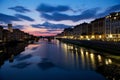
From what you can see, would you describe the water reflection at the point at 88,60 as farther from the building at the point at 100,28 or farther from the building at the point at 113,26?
the building at the point at 100,28

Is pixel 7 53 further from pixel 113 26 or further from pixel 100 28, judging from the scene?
pixel 100 28

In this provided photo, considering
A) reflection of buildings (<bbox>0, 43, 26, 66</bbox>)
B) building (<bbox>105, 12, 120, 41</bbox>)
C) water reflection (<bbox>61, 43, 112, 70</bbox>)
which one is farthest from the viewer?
building (<bbox>105, 12, 120, 41</bbox>)

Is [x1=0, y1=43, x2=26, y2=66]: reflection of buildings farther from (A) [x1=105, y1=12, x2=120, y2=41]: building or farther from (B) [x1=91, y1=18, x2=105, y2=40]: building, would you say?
(B) [x1=91, y1=18, x2=105, y2=40]: building

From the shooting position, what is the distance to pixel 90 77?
96.3 ft

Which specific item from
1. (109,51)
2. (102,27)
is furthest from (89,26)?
(109,51)

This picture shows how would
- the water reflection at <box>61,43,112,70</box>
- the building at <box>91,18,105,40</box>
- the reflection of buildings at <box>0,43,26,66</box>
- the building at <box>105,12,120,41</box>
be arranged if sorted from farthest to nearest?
the building at <box>91,18,105,40</box>, the building at <box>105,12,120,41</box>, the reflection of buildings at <box>0,43,26,66</box>, the water reflection at <box>61,43,112,70</box>

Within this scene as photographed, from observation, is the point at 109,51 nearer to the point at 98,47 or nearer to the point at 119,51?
the point at 119,51

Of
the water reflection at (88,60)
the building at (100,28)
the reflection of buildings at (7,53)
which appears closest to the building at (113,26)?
the building at (100,28)

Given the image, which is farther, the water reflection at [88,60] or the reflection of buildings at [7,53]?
the reflection of buildings at [7,53]

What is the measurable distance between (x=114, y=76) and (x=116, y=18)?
329 ft

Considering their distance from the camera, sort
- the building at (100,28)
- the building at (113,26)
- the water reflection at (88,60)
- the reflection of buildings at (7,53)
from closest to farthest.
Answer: the water reflection at (88,60) < the reflection of buildings at (7,53) < the building at (113,26) < the building at (100,28)

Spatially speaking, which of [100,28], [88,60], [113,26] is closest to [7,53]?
[88,60]

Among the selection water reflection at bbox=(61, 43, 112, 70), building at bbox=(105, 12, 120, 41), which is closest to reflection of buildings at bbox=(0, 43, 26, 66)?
water reflection at bbox=(61, 43, 112, 70)

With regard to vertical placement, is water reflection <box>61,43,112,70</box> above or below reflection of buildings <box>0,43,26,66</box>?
below
